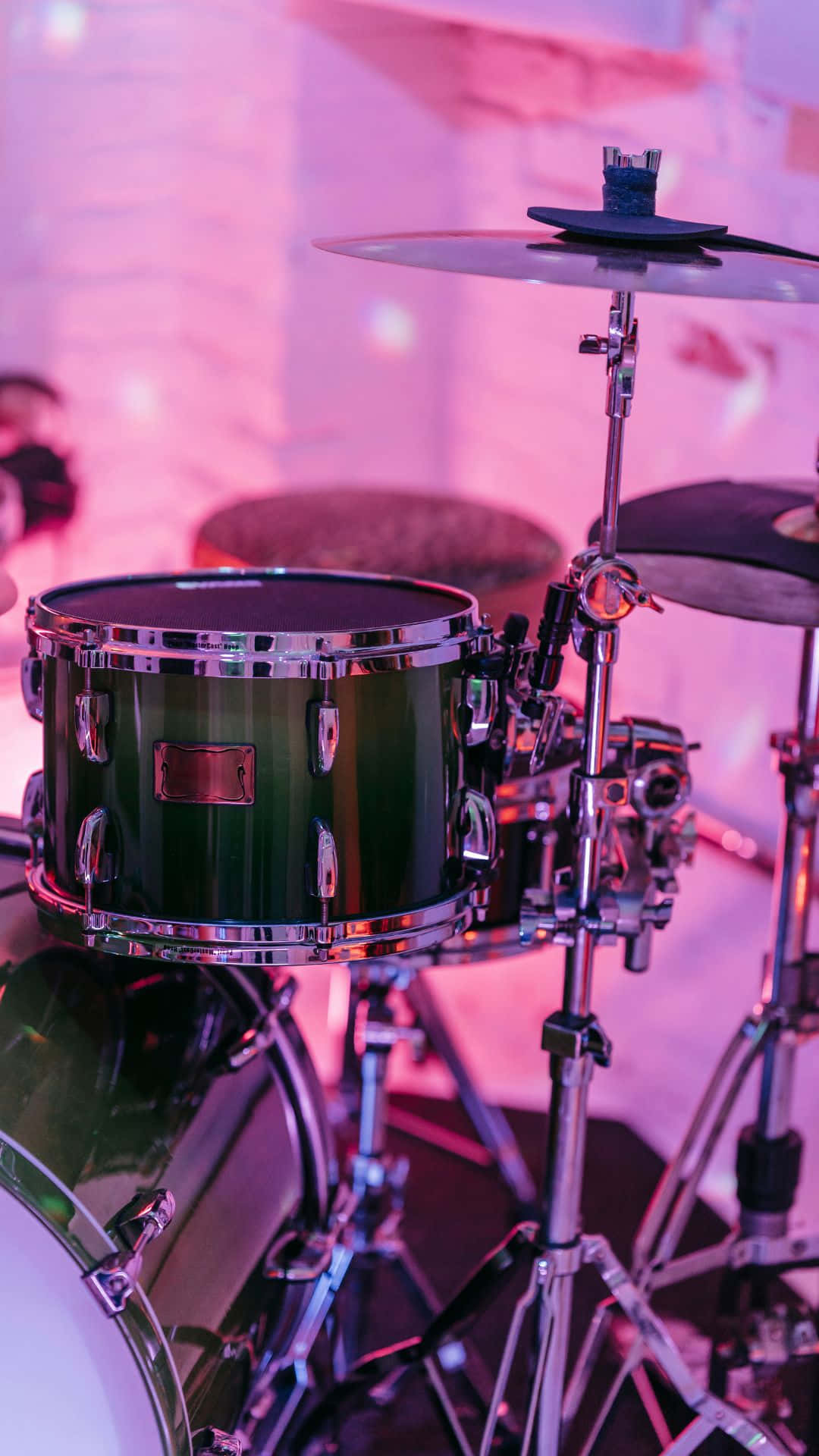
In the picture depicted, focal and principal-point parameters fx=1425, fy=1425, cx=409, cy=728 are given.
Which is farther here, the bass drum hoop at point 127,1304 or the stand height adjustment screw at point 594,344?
the stand height adjustment screw at point 594,344

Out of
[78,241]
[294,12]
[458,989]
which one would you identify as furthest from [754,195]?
[458,989]

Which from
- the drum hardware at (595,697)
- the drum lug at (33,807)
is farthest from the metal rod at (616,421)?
the drum lug at (33,807)

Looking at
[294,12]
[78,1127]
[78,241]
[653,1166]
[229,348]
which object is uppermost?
[294,12]

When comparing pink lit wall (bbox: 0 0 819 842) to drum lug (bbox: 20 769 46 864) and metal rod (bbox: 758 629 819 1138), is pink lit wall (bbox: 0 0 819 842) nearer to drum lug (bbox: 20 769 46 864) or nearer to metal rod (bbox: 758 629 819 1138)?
metal rod (bbox: 758 629 819 1138)

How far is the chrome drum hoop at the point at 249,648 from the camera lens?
0.96 metres

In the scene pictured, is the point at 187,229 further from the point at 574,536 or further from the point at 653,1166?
the point at 653,1166

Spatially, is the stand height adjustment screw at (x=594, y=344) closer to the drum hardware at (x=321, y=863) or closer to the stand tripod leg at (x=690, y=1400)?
the drum hardware at (x=321, y=863)

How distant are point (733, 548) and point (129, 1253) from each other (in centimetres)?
76

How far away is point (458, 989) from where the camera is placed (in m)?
2.32

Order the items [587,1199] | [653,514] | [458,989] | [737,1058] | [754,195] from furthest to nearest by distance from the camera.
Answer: [458,989] < [587,1199] < [754,195] < [737,1058] < [653,514]

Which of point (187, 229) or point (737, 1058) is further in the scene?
point (187, 229)

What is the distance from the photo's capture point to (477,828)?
109 cm

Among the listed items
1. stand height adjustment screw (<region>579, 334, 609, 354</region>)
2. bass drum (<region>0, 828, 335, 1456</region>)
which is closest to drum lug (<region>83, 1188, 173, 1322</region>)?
bass drum (<region>0, 828, 335, 1456</region>)

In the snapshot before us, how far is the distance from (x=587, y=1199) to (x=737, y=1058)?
526mm
